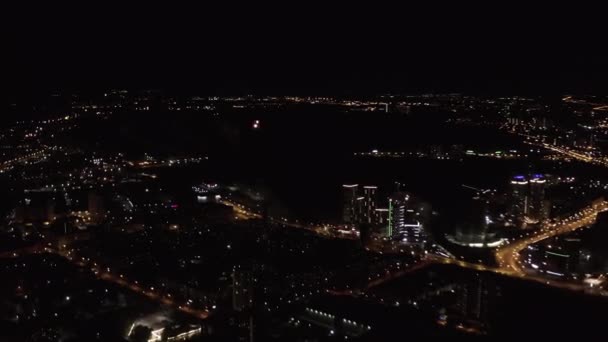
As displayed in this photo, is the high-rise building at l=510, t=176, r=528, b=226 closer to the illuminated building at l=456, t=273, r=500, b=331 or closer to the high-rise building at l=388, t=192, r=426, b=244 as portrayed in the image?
the high-rise building at l=388, t=192, r=426, b=244

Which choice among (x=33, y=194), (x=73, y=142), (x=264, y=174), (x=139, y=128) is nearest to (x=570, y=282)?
(x=264, y=174)

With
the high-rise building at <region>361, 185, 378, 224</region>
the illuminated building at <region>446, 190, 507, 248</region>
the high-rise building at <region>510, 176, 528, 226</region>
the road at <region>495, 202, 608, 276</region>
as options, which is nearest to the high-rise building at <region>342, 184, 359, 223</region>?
the high-rise building at <region>361, 185, 378, 224</region>

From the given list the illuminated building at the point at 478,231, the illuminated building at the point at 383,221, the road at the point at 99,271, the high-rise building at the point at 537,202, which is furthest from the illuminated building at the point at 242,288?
the high-rise building at the point at 537,202

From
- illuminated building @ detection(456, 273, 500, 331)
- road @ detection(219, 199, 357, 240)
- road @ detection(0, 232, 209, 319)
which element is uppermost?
illuminated building @ detection(456, 273, 500, 331)

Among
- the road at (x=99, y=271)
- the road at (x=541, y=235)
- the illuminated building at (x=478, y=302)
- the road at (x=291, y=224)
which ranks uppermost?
the illuminated building at (x=478, y=302)

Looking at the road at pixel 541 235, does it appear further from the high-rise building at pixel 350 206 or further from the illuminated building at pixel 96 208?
the illuminated building at pixel 96 208

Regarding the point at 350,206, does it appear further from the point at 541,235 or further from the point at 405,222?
the point at 541,235

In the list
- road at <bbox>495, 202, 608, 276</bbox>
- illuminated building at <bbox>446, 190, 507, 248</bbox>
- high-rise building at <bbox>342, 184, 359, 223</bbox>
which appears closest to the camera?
road at <bbox>495, 202, 608, 276</bbox>
